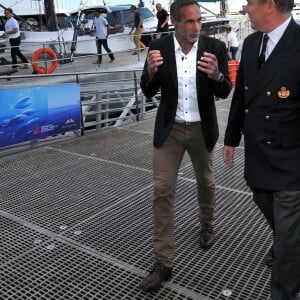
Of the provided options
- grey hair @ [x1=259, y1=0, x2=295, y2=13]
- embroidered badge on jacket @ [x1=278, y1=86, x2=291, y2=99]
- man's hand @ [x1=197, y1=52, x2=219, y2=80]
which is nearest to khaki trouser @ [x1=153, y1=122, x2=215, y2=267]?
man's hand @ [x1=197, y1=52, x2=219, y2=80]

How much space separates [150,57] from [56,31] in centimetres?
1665

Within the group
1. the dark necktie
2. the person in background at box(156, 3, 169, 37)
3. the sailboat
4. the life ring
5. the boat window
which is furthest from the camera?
the boat window

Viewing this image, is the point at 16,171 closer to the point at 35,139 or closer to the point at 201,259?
the point at 35,139

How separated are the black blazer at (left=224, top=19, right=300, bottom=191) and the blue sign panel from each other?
431 centimetres

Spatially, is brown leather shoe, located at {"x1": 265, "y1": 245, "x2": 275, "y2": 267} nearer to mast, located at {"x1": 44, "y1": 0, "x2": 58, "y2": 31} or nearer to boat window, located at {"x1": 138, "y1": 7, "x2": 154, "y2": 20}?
mast, located at {"x1": 44, "y1": 0, "x2": 58, "y2": 31}

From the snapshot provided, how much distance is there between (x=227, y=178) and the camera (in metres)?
5.25

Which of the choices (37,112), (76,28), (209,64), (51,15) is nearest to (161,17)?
(76,28)

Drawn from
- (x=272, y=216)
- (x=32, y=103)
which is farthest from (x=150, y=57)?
(x=32, y=103)

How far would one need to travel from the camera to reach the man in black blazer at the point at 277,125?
2.28 m

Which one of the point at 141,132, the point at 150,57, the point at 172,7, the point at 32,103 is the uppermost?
the point at 172,7

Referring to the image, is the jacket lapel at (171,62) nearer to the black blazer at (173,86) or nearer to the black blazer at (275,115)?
the black blazer at (173,86)

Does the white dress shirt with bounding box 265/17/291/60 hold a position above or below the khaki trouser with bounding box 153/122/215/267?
above

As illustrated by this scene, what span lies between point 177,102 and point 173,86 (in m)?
0.12

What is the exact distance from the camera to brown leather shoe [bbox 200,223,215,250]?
3581 mm
